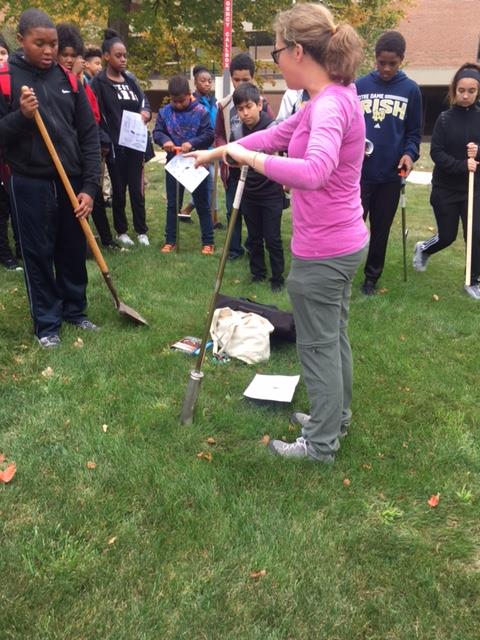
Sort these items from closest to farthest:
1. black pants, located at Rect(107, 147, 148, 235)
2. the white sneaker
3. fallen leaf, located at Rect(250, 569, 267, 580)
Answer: fallen leaf, located at Rect(250, 569, 267, 580) < black pants, located at Rect(107, 147, 148, 235) < the white sneaker

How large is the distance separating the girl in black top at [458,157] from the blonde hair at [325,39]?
3.45 meters

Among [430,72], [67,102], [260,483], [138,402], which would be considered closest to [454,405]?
[260,483]

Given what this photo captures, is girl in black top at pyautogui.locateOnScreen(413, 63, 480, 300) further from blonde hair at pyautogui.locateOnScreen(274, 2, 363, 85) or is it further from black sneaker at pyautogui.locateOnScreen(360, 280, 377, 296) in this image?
blonde hair at pyautogui.locateOnScreen(274, 2, 363, 85)

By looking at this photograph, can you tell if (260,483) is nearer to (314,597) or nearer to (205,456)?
(205,456)

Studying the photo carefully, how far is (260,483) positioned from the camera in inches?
109

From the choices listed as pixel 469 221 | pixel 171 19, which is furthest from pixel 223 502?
pixel 171 19

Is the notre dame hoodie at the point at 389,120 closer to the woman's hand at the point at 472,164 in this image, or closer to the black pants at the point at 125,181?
the woman's hand at the point at 472,164

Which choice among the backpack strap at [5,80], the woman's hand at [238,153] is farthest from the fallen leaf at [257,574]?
the backpack strap at [5,80]

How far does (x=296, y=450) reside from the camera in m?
2.95

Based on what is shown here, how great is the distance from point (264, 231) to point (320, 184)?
3.41 metres

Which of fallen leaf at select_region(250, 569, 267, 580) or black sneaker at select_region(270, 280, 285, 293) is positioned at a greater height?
black sneaker at select_region(270, 280, 285, 293)

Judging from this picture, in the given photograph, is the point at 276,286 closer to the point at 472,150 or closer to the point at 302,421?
the point at 472,150

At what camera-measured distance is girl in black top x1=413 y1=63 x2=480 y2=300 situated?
5.11 metres

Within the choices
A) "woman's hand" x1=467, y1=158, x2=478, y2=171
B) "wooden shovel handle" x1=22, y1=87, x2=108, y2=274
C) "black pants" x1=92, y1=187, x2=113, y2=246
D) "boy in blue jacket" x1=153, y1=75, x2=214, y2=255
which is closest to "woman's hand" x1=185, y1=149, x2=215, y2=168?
"wooden shovel handle" x1=22, y1=87, x2=108, y2=274
